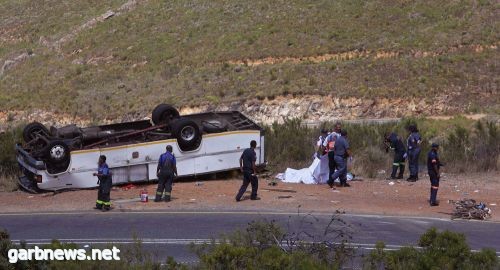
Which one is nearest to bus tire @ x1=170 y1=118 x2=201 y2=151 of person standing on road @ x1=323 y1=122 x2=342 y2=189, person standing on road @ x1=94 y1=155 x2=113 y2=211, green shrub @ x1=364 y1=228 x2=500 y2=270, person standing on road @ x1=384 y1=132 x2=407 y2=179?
person standing on road @ x1=94 y1=155 x2=113 y2=211

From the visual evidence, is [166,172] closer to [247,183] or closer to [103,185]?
[103,185]

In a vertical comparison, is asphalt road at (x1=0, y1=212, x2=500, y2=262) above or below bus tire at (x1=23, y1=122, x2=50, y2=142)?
below

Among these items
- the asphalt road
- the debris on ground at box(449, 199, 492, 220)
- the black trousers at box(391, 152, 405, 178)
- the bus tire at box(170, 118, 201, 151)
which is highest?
the bus tire at box(170, 118, 201, 151)

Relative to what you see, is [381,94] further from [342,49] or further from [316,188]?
[316,188]

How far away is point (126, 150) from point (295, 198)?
4.47 m

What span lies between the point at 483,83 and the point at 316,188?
27.7 meters

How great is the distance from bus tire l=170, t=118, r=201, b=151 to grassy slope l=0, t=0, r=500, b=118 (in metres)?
25.4

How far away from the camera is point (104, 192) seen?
1738 cm

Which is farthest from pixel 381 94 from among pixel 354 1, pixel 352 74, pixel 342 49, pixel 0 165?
pixel 0 165

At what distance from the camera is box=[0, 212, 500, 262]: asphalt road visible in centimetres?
1401

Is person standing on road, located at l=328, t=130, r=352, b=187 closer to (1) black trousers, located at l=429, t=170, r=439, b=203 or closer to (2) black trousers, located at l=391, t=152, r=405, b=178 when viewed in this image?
(2) black trousers, located at l=391, t=152, r=405, b=178

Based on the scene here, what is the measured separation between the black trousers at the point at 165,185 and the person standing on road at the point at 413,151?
22.2ft

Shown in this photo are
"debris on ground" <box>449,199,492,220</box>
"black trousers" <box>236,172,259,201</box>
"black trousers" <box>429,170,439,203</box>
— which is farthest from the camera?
"black trousers" <box>236,172,259,201</box>

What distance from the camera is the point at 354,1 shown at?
59.1 meters
